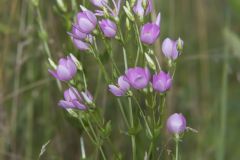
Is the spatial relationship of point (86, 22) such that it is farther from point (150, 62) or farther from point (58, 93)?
point (58, 93)

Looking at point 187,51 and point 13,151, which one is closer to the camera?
point 13,151

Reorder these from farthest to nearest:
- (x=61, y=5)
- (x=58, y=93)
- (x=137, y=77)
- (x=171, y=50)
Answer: (x=58, y=93) < (x=61, y=5) < (x=171, y=50) < (x=137, y=77)

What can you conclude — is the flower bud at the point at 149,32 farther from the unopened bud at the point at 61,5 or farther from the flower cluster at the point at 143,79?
the unopened bud at the point at 61,5

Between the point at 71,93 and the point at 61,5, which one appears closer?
the point at 71,93

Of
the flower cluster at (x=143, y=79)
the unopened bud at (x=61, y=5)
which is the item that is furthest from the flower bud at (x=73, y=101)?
the unopened bud at (x=61, y=5)

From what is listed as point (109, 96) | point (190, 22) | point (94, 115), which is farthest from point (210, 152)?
point (190, 22)

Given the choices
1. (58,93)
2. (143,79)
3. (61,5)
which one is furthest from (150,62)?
(58,93)

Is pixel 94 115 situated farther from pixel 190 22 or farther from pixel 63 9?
pixel 190 22
